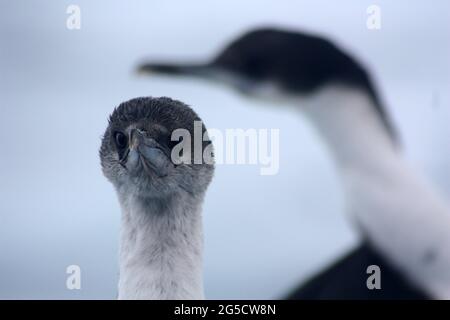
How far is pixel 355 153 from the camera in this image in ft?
5.58

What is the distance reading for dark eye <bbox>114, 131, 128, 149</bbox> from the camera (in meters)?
0.86

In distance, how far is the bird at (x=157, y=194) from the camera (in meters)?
0.85

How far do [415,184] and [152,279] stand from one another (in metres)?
0.85

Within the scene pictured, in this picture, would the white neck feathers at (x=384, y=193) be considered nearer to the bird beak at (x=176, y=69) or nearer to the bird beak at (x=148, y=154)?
the bird beak at (x=176, y=69)

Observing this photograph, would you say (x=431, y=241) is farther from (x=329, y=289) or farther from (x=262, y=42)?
(x=262, y=42)

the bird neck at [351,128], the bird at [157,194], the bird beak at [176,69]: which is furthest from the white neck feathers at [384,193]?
the bird at [157,194]

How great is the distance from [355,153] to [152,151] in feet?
3.07

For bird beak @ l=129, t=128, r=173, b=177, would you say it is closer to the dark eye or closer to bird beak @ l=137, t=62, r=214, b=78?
the dark eye

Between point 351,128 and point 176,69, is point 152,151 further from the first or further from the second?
point 351,128

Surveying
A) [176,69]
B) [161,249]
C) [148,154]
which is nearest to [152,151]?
[148,154]

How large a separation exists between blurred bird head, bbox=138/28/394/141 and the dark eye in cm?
67

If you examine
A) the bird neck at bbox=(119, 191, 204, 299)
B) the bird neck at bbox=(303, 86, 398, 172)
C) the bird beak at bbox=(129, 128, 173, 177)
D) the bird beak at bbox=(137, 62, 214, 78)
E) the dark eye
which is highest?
the bird beak at bbox=(137, 62, 214, 78)

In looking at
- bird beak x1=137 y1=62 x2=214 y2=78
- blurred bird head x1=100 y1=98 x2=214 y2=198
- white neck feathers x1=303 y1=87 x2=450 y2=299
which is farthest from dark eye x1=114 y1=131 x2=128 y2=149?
white neck feathers x1=303 y1=87 x2=450 y2=299
